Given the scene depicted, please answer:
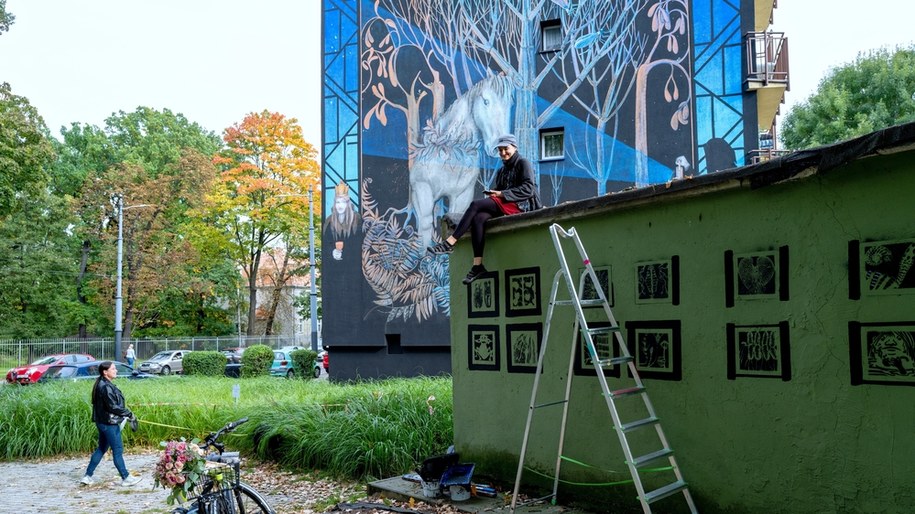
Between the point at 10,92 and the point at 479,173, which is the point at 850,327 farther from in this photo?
the point at 10,92

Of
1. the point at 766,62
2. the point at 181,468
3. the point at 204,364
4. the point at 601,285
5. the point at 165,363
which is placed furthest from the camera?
the point at 165,363

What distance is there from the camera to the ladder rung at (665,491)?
19.9ft

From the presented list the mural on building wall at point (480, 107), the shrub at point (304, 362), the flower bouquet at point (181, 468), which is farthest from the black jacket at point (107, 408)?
the shrub at point (304, 362)

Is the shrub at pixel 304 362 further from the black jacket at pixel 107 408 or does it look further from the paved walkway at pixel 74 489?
the black jacket at pixel 107 408

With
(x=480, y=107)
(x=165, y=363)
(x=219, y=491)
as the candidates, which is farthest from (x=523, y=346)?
(x=165, y=363)

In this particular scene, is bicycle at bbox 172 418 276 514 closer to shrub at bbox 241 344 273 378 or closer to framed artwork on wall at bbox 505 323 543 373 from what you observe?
framed artwork on wall at bbox 505 323 543 373

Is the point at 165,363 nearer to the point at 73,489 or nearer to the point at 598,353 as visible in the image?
the point at 73,489

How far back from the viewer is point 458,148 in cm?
2212

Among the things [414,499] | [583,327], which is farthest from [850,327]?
[414,499]

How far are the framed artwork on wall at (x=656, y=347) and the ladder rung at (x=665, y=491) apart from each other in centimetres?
94

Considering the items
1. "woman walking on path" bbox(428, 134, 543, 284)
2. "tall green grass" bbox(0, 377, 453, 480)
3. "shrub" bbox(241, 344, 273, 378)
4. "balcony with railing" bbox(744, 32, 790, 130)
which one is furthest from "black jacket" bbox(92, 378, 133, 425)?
"shrub" bbox(241, 344, 273, 378)

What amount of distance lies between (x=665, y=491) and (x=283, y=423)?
25.8ft

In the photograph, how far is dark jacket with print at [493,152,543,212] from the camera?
29.2ft

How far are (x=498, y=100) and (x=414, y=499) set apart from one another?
15.3 metres
